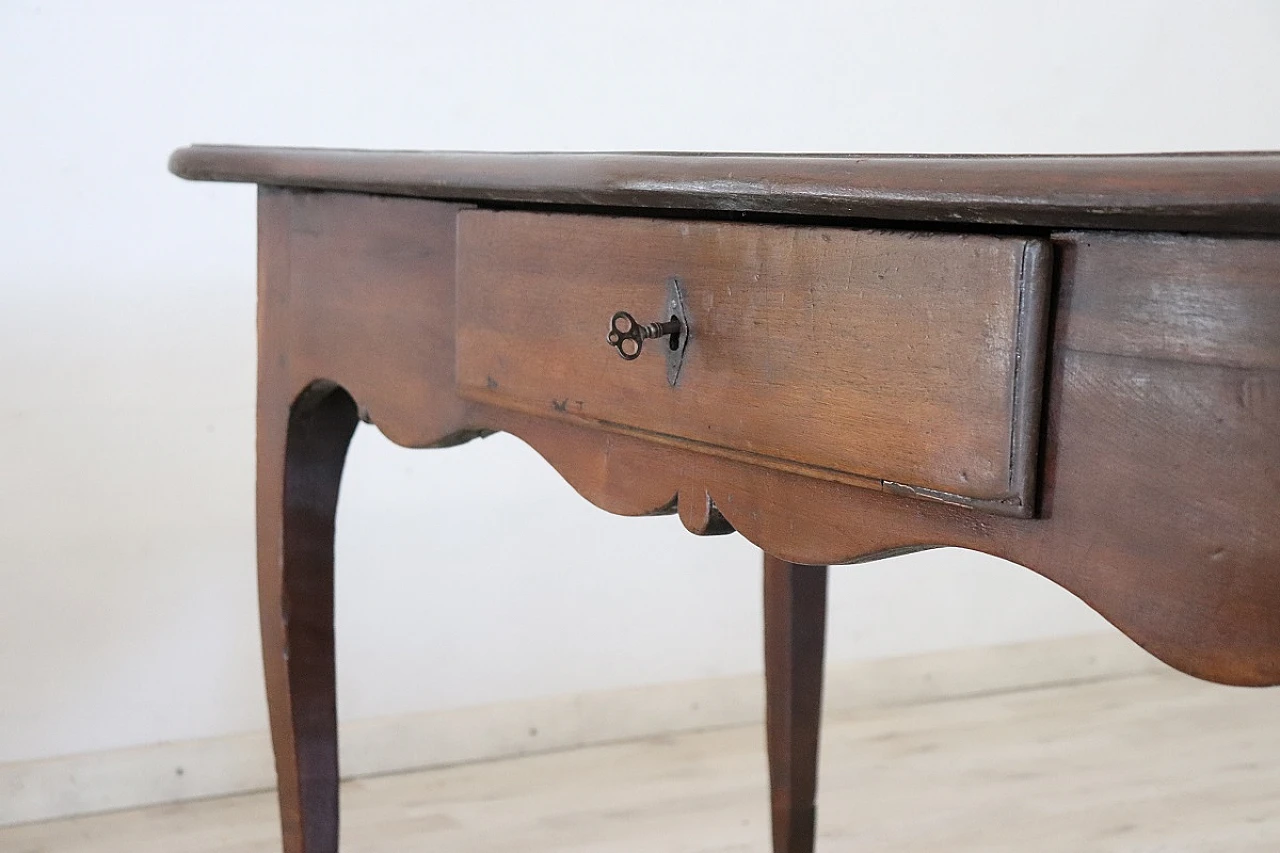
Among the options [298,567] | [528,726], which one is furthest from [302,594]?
[528,726]

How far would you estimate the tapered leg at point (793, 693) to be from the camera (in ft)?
4.39

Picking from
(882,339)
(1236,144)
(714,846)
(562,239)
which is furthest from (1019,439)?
(1236,144)

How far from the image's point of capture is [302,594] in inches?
42.1

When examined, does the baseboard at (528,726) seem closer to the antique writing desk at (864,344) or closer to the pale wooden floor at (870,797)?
the pale wooden floor at (870,797)

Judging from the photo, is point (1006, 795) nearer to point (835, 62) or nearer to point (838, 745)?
point (838, 745)

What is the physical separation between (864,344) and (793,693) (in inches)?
31.5

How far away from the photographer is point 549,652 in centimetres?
192

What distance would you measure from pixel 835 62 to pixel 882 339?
4.69 ft

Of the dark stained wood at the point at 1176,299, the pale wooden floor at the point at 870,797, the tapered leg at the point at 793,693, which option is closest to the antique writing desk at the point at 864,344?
the dark stained wood at the point at 1176,299

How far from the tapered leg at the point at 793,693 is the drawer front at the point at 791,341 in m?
0.57

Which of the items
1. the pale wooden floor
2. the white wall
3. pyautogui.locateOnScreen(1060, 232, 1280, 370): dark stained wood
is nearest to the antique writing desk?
pyautogui.locateOnScreen(1060, 232, 1280, 370): dark stained wood

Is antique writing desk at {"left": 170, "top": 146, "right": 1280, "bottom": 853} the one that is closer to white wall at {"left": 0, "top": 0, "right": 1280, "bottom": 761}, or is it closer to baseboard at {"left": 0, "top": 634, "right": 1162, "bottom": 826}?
white wall at {"left": 0, "top": 0, "right": 1280, "bottom": 761}

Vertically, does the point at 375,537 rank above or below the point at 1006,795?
Result: above

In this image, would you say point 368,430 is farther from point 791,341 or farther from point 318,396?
point 791,341
